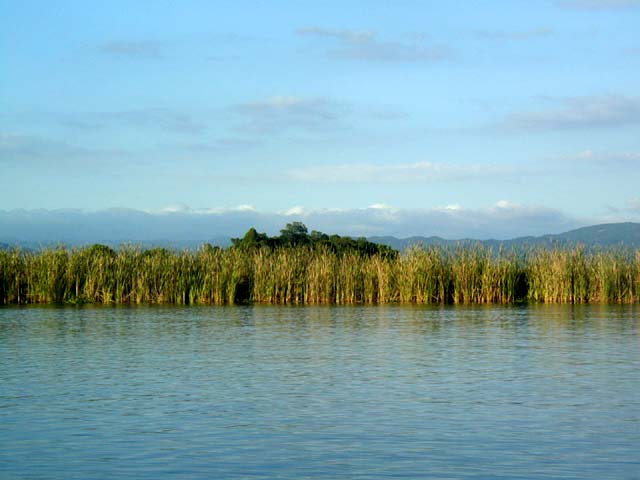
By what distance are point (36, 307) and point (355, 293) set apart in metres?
10.9

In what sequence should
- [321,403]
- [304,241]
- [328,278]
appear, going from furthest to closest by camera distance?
[304,241], [328,278], [321,403]

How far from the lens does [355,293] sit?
3297 centimetres

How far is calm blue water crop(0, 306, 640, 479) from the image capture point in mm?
8305

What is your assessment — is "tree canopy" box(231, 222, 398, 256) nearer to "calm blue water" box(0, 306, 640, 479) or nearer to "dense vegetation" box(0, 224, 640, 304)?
"dense vegetation" box(0, 224, 640, 304)

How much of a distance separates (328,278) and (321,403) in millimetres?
21573

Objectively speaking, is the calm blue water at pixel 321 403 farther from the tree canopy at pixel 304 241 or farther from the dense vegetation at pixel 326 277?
the tree canopy at pixel 304 241

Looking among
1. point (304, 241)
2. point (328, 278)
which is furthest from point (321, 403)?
point (304, 241)

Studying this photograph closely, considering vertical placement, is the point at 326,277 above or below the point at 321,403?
above

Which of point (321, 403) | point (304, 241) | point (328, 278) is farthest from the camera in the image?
point (304, 241)

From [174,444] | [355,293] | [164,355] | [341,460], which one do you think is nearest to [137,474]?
[174,444]

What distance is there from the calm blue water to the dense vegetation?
10.9 metres

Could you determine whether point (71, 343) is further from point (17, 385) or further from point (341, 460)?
point (341, 460)

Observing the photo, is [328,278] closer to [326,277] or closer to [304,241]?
[326,277]

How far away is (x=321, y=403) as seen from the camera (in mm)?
11250
